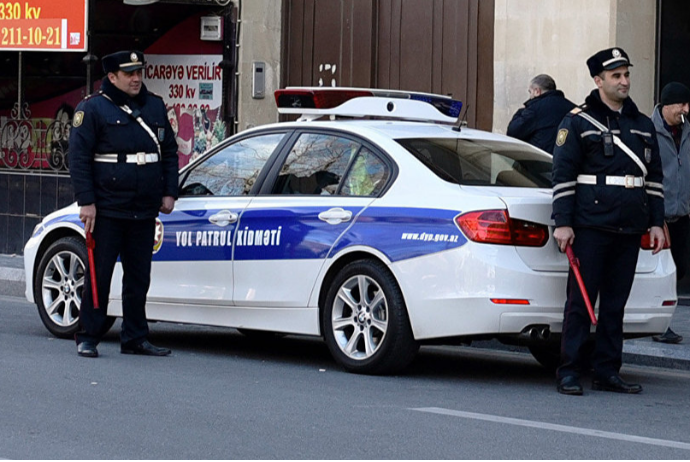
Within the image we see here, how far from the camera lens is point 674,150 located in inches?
393

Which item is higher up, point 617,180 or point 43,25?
point 43,25

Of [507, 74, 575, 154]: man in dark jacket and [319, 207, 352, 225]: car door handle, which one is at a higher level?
[507, 74, 575, 154]: man in dark jacket

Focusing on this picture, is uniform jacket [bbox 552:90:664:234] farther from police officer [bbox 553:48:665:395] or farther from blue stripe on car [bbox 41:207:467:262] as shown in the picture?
blue stripe on car [bbox 41:207:467:262]

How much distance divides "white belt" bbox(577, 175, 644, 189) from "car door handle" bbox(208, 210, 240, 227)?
224 centimetres

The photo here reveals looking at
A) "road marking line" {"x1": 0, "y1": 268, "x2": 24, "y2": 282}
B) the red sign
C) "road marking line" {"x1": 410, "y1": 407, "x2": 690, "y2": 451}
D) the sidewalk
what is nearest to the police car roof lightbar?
the sidewalk

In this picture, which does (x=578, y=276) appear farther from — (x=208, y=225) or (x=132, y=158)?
(x=132, y=158)

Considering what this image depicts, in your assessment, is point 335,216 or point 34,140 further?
point 34,140

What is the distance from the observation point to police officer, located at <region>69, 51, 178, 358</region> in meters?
8.94

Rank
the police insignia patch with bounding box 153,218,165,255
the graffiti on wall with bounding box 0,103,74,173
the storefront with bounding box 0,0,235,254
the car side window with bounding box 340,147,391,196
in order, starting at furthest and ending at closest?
the graffiti on wall with bounding box 0,103,74,173 < the storefront with bounding box 0,0,235,254 < the police insignia patch with bounding box 153,218,165,255 < the car side window with bounding box 340,147,391,196

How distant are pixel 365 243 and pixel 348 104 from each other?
132cm

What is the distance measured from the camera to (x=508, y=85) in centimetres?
1396

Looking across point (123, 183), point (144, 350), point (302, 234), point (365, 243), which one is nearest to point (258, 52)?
A: point (123, 183)

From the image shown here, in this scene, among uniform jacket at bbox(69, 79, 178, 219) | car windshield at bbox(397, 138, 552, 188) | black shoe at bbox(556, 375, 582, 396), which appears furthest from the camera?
uniform jacket at bbox(69, 79, 178, 219)

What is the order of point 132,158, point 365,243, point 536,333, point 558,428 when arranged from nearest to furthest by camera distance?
point 558,428
point 536,333
point 365,243
point 132,158
